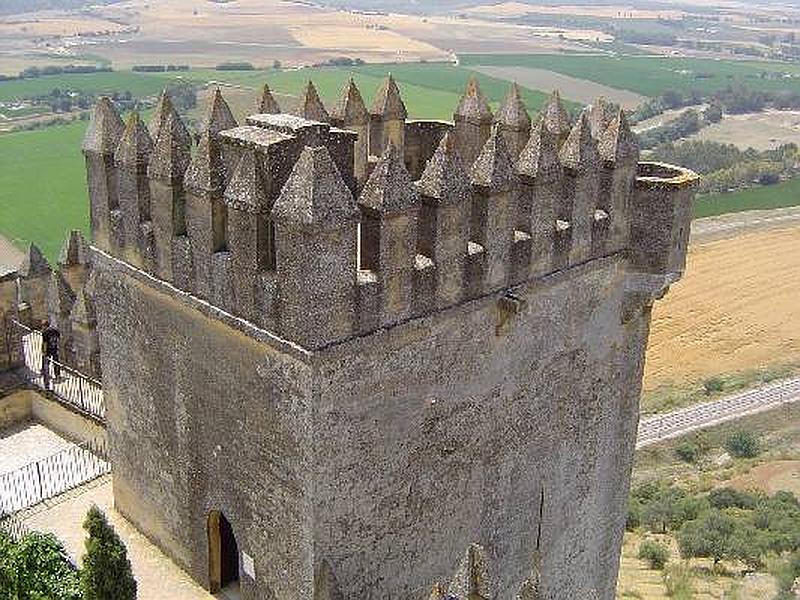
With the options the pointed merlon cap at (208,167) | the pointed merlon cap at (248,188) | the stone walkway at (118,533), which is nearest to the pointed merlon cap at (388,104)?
the pointed merlon cap at (208,167)

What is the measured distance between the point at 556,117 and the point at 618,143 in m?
1.08

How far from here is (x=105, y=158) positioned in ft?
36.3

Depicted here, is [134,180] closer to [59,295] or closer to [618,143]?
[618,143]

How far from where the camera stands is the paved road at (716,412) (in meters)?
51.8

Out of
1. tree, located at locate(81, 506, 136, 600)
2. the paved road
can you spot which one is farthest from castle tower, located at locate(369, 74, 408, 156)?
the paved road

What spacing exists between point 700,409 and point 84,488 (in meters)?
47.7

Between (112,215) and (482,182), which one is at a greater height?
(482,182)

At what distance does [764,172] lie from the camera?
11238cm

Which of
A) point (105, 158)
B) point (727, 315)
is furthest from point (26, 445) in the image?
point (727, 315)

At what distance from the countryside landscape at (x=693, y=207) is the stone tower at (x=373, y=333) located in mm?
956

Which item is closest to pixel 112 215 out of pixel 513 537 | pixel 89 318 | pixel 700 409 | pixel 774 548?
pixel 89 318

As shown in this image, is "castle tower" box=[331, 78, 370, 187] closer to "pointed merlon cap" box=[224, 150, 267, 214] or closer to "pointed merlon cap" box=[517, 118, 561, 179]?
"pointed merlon cap" box=[517, 118, 561, 179]

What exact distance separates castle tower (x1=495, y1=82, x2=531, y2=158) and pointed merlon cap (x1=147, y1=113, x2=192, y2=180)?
439 centimetres

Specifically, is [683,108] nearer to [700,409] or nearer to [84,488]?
[700,409]
